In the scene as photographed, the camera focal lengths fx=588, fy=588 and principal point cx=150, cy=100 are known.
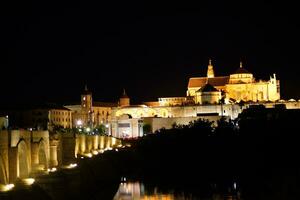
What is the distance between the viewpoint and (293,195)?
35219mm

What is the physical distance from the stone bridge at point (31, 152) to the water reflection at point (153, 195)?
16.0ft

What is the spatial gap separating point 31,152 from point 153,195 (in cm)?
1410

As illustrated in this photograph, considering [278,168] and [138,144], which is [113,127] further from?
[278,168]

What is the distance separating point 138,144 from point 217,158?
10317 mm

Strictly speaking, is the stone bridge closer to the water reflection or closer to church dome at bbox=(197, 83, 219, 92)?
the water reflection

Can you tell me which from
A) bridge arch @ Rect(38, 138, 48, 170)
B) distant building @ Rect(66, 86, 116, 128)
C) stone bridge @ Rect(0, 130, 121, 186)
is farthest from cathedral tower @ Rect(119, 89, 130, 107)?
bridge arch @ Rect(38, 138, 48, 170)

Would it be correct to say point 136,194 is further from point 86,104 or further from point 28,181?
point 86,104

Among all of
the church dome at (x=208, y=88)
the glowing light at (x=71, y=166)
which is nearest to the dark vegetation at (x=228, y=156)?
the glowing light at (x=71, y=166)

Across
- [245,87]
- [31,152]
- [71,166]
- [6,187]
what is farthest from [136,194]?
[245,87]

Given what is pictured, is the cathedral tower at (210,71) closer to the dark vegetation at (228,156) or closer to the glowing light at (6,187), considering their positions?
the dark vegetation at (228,156)

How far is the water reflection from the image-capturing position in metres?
36.8

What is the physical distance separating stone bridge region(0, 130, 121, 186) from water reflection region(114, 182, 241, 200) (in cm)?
489

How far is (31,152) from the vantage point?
85.7 ft

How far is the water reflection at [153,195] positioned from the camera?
121 feet
